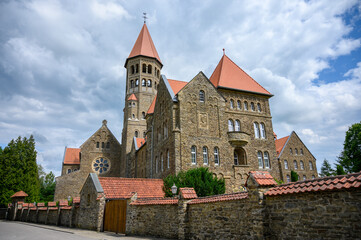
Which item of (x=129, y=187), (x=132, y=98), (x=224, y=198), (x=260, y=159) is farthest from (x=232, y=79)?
(x=132, y=98)

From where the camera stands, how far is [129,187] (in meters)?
19.0

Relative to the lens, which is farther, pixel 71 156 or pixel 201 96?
pixel 71 156

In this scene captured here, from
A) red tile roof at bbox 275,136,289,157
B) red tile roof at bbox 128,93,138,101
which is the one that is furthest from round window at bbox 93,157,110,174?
red tile roof at bbox 275,136,289,157

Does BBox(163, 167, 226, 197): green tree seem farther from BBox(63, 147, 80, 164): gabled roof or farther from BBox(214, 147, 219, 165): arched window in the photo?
BBox(63, 147, 80, 164): gabled roof

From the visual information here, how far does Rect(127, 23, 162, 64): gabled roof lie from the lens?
159 feet

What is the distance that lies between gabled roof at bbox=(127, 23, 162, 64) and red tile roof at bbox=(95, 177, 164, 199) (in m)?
32.8

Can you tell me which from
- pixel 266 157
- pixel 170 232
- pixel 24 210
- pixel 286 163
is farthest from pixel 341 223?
pixel 286 163

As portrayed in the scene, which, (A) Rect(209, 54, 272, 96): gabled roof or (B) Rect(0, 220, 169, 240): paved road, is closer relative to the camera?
(B) Rect(0, 220, 169, 240): paved road

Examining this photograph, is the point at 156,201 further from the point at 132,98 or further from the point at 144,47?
the point at 144,47

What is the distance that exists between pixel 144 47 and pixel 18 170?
3019 centimetres

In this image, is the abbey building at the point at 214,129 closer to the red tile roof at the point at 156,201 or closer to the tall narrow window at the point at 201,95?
the tall narrow window at the point at 201,95

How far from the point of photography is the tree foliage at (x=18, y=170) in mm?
32875

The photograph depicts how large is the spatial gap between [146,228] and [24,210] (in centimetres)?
2311

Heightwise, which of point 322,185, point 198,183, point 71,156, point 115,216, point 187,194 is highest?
point 71,156
